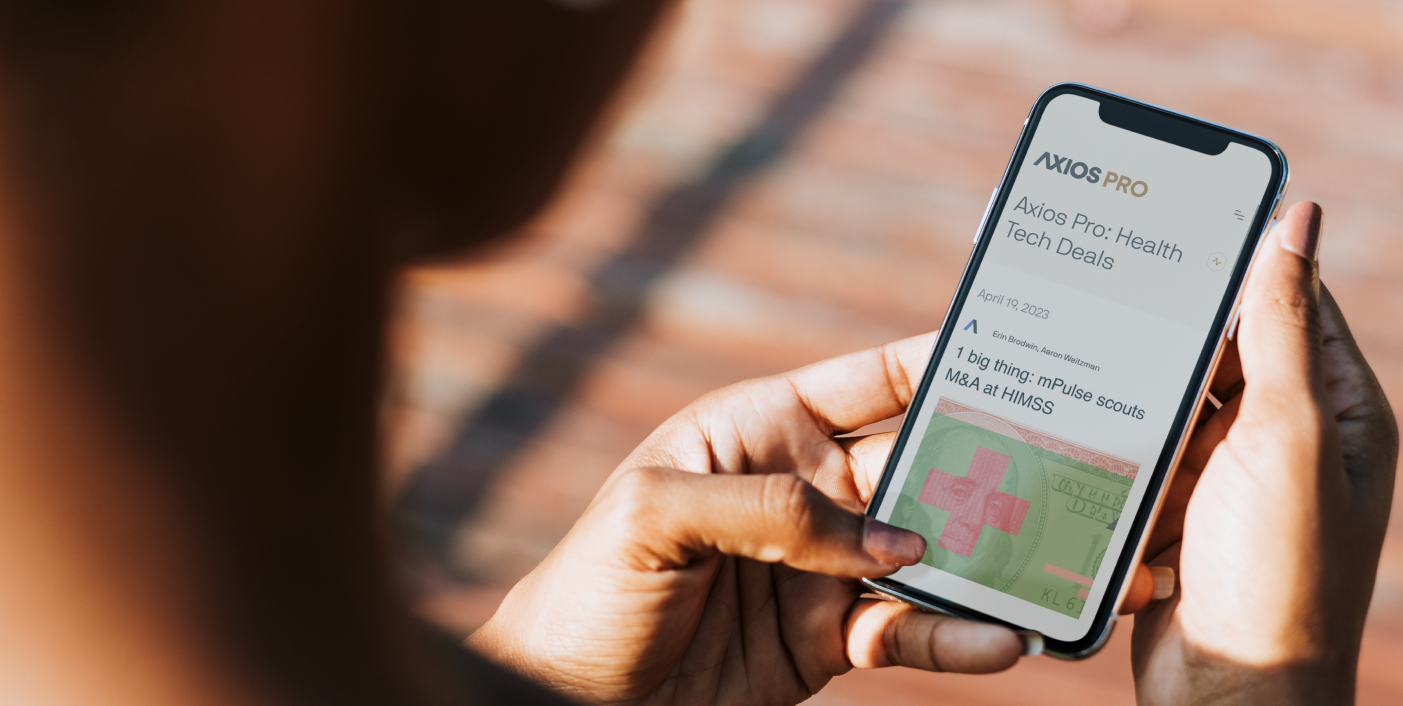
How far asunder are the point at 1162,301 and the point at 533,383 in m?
0.99

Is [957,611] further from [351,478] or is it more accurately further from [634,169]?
[634,169]

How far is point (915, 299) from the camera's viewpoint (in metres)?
1.44

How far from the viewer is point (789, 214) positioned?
4.99 ft

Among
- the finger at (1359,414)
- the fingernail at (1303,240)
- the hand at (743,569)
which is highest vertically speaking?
the fingernail at (1303,240)

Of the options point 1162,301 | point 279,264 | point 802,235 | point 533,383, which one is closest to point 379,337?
point 279,264

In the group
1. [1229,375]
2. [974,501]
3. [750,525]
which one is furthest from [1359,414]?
[750,525]

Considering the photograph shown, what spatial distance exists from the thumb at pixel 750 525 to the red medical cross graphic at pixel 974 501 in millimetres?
91

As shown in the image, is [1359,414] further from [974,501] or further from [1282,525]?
[974,501]

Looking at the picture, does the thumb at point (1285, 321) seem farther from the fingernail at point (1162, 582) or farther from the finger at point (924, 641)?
the finger at point (924, 641)

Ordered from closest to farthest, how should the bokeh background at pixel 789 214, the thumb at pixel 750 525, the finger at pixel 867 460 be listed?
the thumb at pixel 750 525
the finger at pixel 867 460
the bokeh background at pixel 789 214

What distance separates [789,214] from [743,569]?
2.76ft

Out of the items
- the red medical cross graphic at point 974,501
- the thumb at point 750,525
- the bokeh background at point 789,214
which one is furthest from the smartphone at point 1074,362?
the bokeh background at point 789,214

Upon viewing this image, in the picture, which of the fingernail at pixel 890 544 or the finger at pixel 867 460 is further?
the finger at pixel 867 460

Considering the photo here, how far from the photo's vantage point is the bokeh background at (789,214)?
138 centimetres
